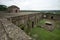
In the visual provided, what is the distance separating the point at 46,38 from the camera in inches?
217

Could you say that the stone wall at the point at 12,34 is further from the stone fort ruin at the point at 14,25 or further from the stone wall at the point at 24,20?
the stone wall at the point at 24,20

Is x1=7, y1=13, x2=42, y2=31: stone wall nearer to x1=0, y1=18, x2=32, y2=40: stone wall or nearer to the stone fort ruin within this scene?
the stone fort ruin

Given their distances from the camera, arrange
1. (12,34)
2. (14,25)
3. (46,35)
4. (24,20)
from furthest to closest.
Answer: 1. (24,20)
2. (46,35)
3. (14,25)
4. (12,34)

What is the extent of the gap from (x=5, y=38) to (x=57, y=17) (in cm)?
1451

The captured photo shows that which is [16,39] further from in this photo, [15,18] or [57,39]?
[57,39]

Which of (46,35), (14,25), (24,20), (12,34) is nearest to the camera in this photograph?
(12,34)

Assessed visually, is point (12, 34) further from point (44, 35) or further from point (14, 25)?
point (44, 35)

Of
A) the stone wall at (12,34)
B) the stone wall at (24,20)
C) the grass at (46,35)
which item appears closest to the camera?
the stone wall at (12,34)

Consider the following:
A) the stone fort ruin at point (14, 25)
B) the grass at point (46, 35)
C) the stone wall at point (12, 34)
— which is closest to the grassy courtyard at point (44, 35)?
the grass at point (46, 35)

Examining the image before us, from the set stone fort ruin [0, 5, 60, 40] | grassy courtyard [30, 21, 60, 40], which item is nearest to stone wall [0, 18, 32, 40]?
stone fort ruin [0, 5, 60, 40]

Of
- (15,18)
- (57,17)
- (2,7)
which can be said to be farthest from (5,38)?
(2,7)

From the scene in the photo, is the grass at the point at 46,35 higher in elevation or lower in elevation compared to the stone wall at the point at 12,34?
lower

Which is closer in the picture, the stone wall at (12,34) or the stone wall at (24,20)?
the stone wall at (12,34)

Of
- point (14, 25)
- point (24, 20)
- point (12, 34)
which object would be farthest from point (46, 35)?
point (12, 34)
